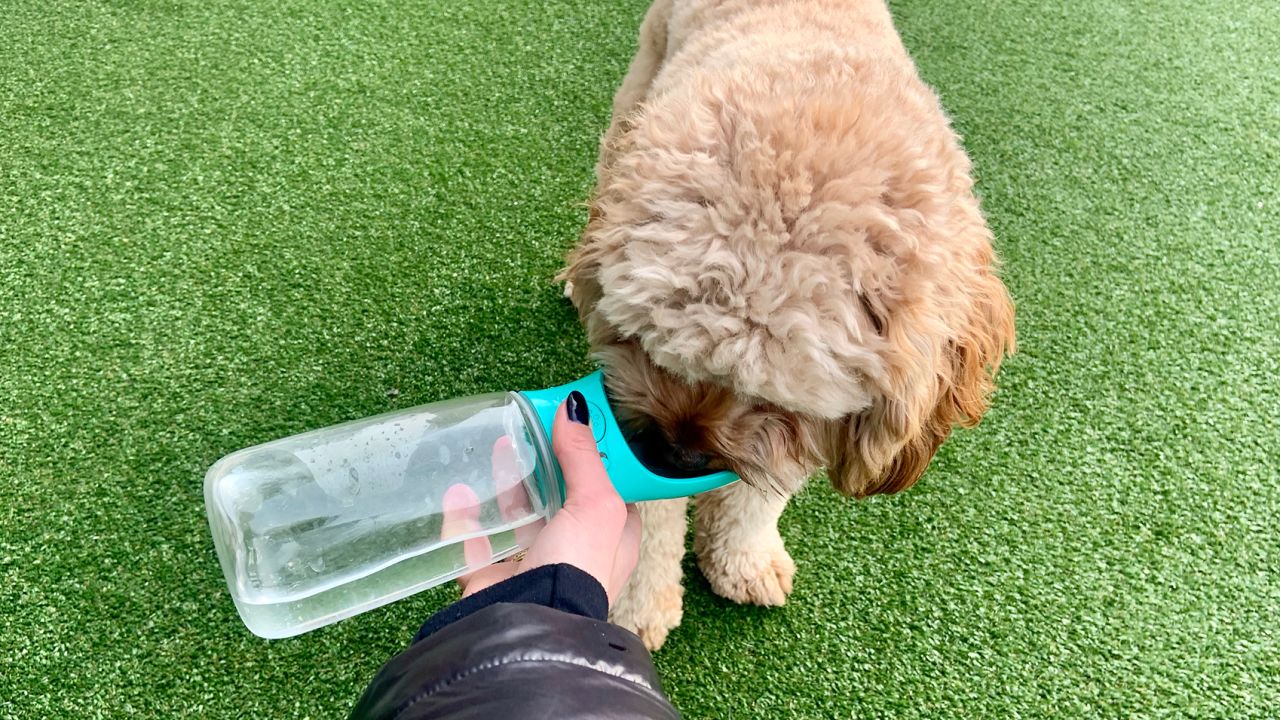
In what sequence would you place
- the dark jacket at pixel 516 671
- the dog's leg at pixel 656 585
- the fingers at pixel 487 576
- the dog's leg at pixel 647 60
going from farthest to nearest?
the dog's leg at pixel 647 60 → the dog's leg at pixel 656 585 → the fingers at pixel 487 576 → the dark jacket at pixel 516 671

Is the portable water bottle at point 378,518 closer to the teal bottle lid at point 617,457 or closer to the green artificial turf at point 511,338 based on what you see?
the teal bottle lid at point 617,457

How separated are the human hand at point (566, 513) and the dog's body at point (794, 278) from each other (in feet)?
0.26

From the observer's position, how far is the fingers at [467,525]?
120 centimetres

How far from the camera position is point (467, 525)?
121 cm

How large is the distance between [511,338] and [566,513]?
87 cm

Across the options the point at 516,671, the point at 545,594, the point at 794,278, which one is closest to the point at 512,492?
the point at 545,594

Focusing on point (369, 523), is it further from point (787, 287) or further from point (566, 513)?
point (787, 287)

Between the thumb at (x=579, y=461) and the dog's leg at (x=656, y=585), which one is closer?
the thumb at (x=579, y=461)

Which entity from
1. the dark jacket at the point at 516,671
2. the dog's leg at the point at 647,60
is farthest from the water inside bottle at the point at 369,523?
the dog's leg at the point at 647,60

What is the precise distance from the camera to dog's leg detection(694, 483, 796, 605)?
56.1 inches

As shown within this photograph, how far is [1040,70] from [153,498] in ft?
9.17

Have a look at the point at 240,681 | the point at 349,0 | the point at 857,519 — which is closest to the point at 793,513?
the point at 857,519

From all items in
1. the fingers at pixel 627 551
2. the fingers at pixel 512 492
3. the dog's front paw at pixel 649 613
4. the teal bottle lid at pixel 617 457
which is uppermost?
the teal bottle lid at pixel 617 457

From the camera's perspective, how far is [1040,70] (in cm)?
253
